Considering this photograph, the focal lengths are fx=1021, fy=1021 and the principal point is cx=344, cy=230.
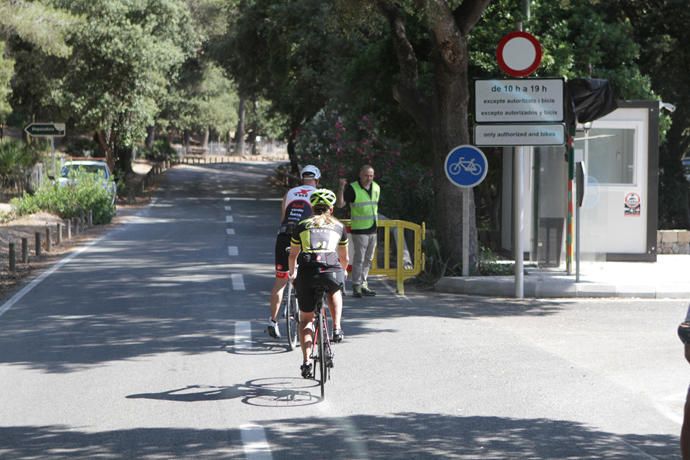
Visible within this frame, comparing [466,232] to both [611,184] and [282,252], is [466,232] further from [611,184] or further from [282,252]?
[282,252]

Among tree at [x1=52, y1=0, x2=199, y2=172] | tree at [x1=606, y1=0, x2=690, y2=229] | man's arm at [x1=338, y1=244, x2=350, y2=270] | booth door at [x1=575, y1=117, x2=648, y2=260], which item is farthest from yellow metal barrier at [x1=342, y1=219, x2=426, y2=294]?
tree at [x1=52, y1=0, x2=199, y2=172]

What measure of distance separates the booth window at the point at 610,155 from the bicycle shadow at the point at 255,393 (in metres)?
10.6

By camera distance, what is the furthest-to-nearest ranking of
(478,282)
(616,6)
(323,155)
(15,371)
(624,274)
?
(323,155), (616,6), (624,274), (478,282), (15,371)

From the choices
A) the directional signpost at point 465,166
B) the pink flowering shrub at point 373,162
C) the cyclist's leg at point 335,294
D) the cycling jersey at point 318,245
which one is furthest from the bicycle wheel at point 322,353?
the pink flowering shrub at point 373,162

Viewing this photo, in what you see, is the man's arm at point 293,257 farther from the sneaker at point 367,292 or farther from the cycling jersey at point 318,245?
the sneaker at point 367,292

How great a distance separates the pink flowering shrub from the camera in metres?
20.5

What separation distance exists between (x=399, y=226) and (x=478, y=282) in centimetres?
144

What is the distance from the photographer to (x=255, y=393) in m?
8.30

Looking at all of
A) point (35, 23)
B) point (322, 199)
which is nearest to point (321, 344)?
point (322, 199)

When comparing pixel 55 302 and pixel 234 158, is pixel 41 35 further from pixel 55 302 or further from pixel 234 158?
pixel 234 158

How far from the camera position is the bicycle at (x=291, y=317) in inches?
408

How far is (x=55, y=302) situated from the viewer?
13.7m

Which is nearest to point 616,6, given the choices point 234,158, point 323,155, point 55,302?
point 323,155

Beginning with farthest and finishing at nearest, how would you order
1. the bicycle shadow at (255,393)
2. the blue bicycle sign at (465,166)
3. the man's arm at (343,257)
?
the blue bicycle sign at (465,166) → the man's arm at (343,257) → the bicycle shadow at (255,393)
